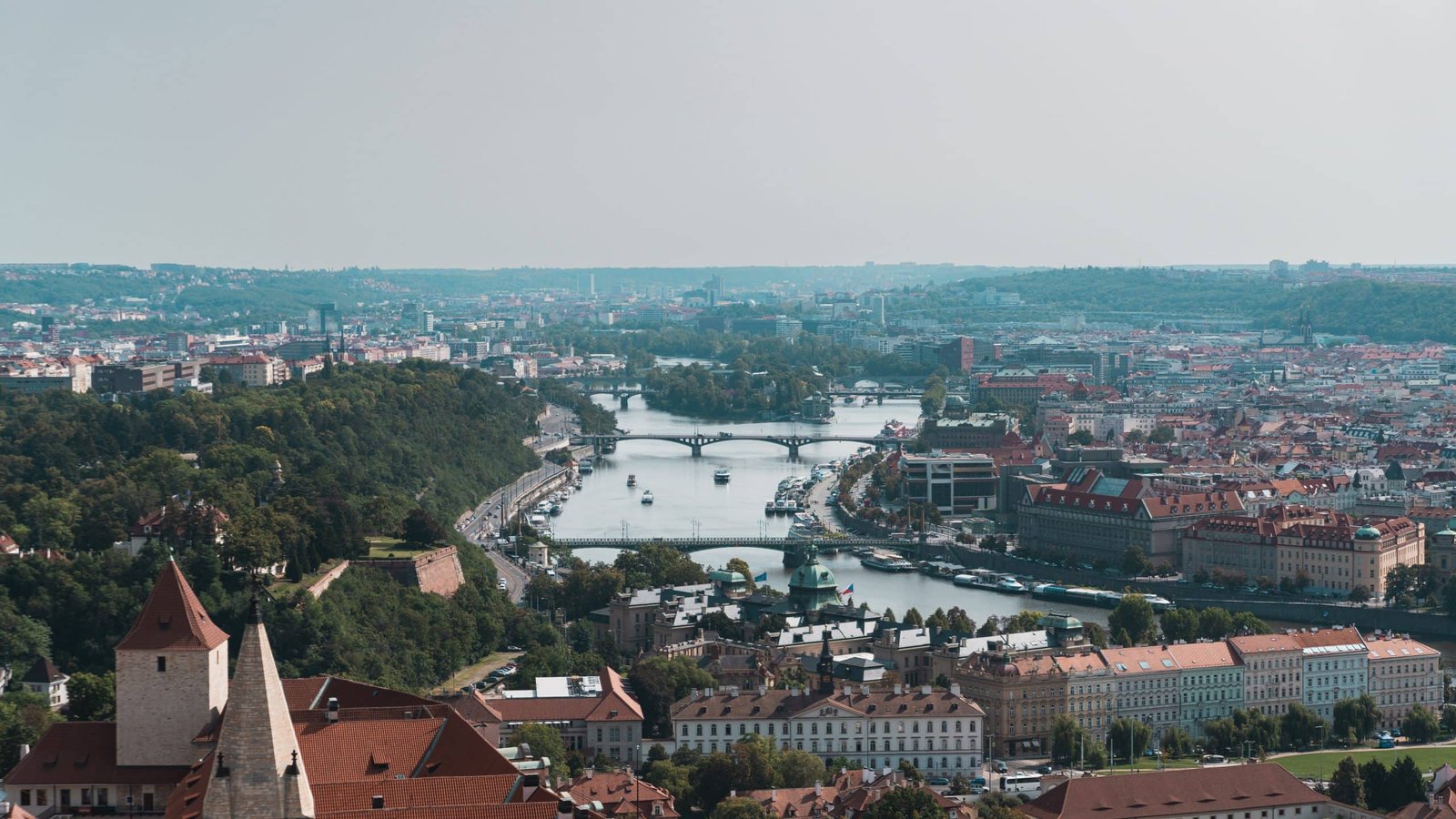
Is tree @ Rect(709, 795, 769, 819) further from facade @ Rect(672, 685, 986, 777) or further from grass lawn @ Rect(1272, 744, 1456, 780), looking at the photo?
grass lawn @ Rect(1272, 744, 1456, 780)

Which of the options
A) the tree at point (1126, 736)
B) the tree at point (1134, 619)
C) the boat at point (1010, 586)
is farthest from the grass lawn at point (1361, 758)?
the boat at point (1010, 586)

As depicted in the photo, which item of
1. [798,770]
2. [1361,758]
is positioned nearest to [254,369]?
[1361,758]

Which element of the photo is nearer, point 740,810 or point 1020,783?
point 740,810

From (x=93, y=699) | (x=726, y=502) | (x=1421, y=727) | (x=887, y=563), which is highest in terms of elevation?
(x=93, y=699)

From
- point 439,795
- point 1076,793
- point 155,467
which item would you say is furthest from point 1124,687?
point 155,467

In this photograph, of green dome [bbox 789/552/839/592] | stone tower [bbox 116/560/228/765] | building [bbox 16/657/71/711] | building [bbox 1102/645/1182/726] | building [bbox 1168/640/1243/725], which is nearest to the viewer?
stone tower [bbox 116/560/228/765]

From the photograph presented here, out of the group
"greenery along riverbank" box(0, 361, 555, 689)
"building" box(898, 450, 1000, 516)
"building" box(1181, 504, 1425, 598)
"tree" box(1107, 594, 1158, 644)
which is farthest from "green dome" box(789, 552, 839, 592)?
"building" box(898, 450, 1000, 516)

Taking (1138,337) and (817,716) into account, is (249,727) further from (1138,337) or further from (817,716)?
(1138,337)

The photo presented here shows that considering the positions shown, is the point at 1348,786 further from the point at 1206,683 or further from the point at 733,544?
the point at 733,544
